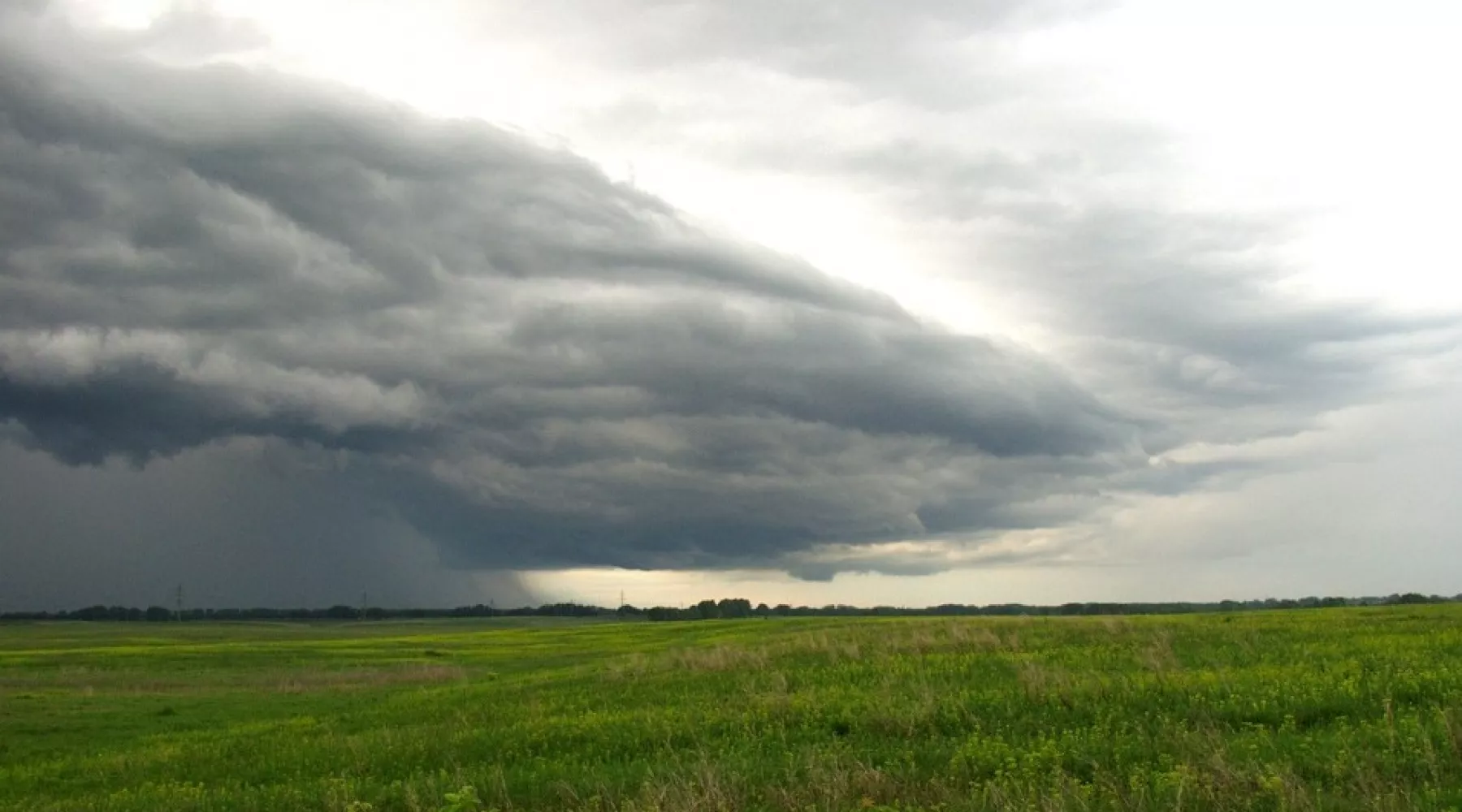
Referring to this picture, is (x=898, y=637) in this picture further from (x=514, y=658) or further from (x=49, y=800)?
(x=514, y=658)

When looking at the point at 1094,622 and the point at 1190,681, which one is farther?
the point at 1094,622

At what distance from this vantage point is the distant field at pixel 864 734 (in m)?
13.1

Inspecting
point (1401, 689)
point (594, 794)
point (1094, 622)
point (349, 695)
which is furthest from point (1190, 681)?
point (349, 695)

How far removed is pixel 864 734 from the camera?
19.0 m

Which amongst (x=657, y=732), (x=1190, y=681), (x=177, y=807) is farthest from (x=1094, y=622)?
(x=177, y=807)

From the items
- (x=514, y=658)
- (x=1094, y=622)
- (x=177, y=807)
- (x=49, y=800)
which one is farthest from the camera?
(x=514, y=658)

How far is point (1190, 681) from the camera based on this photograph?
2062 cm

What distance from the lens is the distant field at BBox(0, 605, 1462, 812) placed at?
43.1 ft

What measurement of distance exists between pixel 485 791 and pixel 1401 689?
1513cm

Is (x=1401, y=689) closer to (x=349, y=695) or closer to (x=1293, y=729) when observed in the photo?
(x=1293, y=729)

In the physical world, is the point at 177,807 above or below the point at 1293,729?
below

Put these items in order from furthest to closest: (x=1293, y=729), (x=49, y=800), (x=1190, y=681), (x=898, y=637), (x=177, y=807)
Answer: (x=898, y=637) → (x=49, y=800) → (x=1190, y=681) → (x=177, y=807) → (x=1293, y=729)

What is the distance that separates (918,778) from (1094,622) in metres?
34.9

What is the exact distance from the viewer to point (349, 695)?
47625 millimetres
